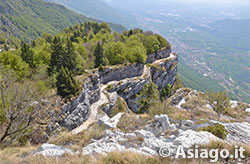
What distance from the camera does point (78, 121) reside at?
28172 millimetres

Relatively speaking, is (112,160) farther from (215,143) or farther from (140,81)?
(140,81)

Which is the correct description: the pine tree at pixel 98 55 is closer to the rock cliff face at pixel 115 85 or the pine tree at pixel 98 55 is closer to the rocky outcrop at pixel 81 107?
the rock cliff face at pixel 115 85

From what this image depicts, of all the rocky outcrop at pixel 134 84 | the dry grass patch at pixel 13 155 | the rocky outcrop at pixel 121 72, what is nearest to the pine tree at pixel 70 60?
the rocky outcrop at pixel 121 72

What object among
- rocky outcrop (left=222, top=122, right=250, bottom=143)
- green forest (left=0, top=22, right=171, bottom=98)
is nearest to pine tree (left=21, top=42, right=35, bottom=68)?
green forest (left=0, top=22, right=171, bottom=98)

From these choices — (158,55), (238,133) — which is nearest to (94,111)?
(238,133)

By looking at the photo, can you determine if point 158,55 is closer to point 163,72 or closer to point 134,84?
point 163,72

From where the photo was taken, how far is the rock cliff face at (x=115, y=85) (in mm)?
27656

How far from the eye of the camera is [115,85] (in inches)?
1700

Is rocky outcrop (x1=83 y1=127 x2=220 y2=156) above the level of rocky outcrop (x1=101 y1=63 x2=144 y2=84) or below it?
above

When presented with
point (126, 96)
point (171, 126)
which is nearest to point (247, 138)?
point (171, 126)

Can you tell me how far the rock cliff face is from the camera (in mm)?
27656

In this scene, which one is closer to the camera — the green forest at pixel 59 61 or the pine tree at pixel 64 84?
the pine tree at pixel 64 84

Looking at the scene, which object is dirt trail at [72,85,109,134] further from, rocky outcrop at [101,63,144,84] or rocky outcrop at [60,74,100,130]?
rocky outcrop at [101,63,144,84]

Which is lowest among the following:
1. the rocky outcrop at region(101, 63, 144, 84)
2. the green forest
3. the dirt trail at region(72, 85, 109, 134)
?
the dirt trail at region(72, 85, 109, 134)
